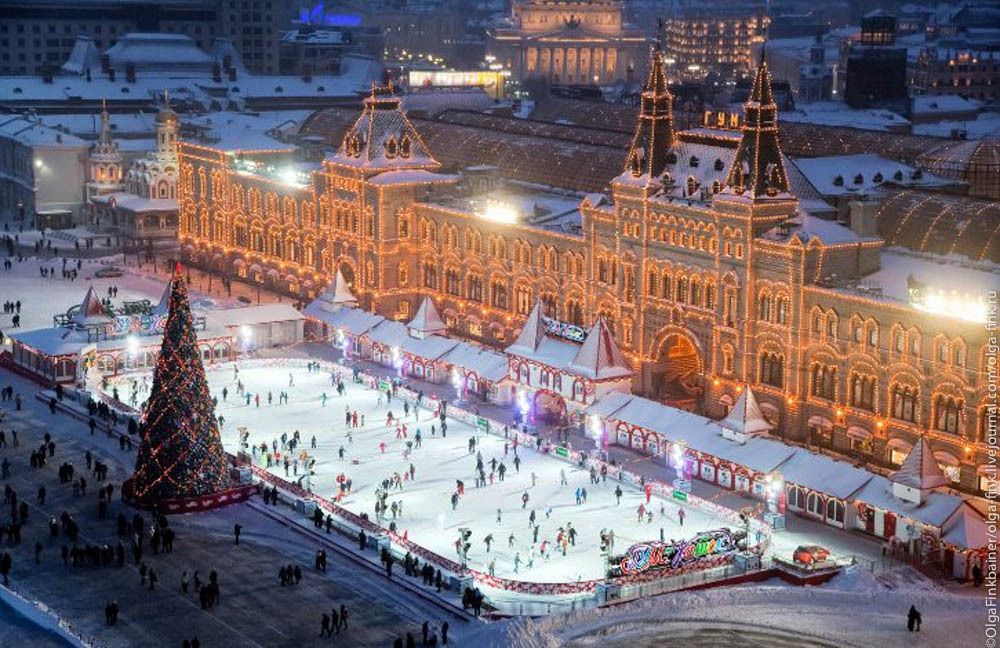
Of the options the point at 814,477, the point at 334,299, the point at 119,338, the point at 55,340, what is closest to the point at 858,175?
the point at 814,477

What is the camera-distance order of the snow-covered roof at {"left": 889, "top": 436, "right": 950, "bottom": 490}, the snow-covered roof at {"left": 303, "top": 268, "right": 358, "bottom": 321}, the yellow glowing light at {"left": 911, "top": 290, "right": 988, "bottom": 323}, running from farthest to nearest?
1. the snow-covered roof at {"left": 303, "top": 268, "right": 358, "bottom": 321}
2. the yellow glowing light at {"left": 911, "top": 290, "right": 988, "bottom": 323}
3. the snow-covered roof at {"left": 889, "top": 436, "right": 950, "bottom": 490}

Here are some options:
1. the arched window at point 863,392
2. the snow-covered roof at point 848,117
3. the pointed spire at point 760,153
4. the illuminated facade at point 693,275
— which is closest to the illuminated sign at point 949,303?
the illuminated facade at point 693,275

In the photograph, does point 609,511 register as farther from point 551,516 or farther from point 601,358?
point 601,358

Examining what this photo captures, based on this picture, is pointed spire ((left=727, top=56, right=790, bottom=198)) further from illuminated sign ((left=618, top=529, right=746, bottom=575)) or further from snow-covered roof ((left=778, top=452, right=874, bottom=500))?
illuminated sign ((left=618, top=529, right=746, bottom=575))

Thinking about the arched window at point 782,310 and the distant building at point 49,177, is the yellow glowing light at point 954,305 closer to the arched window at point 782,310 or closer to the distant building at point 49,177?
the arched window at point 782,310

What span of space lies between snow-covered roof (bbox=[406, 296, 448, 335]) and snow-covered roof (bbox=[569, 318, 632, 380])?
18.6 m

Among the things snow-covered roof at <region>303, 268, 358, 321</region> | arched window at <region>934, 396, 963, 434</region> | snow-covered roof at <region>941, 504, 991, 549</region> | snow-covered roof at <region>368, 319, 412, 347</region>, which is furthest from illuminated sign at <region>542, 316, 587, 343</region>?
snow-covered roof at <region>941, 504, 991, 549</region>

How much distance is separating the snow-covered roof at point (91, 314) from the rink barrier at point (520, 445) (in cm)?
445

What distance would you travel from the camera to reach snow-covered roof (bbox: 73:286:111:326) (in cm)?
12644

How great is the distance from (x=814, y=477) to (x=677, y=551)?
14.9 meters

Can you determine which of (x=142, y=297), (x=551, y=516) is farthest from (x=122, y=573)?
(x=142, y=297)

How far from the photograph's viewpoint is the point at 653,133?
398ft

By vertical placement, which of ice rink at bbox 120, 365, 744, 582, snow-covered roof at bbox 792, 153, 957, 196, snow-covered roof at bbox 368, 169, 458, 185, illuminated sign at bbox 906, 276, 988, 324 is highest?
snow-covered roof at bbox 792, 153, 957, 196

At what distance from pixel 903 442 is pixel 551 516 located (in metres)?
20.6
